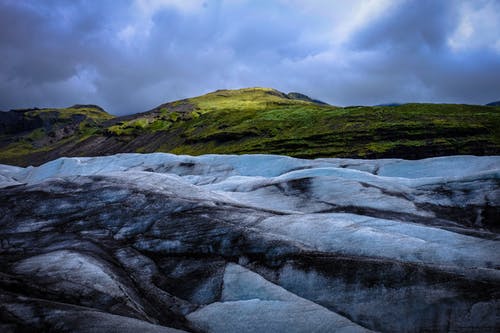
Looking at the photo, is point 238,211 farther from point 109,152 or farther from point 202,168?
point 109,152

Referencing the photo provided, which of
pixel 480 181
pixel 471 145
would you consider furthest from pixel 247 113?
pixel 480 181

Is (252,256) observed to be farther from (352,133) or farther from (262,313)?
(352,133)

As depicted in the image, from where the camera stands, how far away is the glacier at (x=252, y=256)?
11508 millimetres

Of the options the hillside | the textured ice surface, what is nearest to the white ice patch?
the textured ice surface

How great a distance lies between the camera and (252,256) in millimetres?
16078

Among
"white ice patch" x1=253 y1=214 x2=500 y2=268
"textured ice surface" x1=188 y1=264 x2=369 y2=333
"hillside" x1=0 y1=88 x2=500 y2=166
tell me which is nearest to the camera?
"textured ice surface" x1=188 y1=264 x2=369 y2=333

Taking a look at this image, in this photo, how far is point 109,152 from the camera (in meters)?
173

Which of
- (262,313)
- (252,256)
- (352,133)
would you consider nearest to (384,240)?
(252,256)

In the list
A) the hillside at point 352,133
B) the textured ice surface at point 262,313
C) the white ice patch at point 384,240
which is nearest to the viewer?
the textured ice surface at point 262,313

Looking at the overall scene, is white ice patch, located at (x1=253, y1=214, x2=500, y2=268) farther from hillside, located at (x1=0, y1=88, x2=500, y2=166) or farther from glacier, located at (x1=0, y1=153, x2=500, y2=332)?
hillside, located at (x1=0, y1=88, x2=500, y2=166)

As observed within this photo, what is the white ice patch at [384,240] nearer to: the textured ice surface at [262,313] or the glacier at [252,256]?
the glacier at [252,256]

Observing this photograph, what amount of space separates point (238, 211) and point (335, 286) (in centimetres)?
802

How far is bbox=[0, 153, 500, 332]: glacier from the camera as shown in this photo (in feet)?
37.8

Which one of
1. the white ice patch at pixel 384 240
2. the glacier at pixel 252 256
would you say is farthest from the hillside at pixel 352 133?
the white ice patch at pixel 384 240
